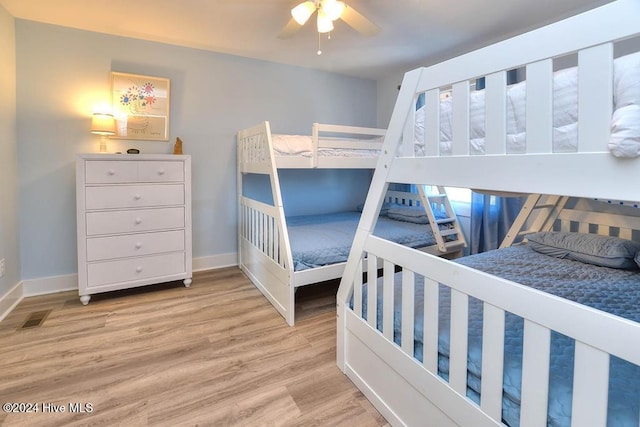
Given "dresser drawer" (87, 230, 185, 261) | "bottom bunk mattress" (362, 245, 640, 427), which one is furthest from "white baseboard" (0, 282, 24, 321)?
"bottom bunk mattress" (362, 245, 640, 427)

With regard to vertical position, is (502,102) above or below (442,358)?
above

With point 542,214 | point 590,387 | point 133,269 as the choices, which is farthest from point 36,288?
point 542,214

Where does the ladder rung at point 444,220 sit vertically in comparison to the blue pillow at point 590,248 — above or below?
above

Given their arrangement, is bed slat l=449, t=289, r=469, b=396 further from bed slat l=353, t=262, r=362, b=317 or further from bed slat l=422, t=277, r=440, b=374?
bed slat l=353, t=262, r=362, b=317

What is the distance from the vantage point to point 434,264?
3.77ft

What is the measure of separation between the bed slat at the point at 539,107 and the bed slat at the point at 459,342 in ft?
1.62

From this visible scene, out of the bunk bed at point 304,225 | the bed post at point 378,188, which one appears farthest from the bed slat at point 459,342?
the bunk bed at point 304,225

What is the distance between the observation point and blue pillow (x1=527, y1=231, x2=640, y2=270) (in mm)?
1803

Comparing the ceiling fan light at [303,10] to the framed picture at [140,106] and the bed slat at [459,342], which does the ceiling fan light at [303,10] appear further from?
the bed slat at [459,342]

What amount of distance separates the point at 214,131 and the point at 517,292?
308 cm

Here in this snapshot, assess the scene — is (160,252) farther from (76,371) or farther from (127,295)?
(76,371)

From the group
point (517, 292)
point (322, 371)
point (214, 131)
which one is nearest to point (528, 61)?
point (517, 292)

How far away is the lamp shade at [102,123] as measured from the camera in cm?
264

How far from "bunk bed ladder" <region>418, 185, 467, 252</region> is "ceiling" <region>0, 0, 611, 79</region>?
1.32 meters
